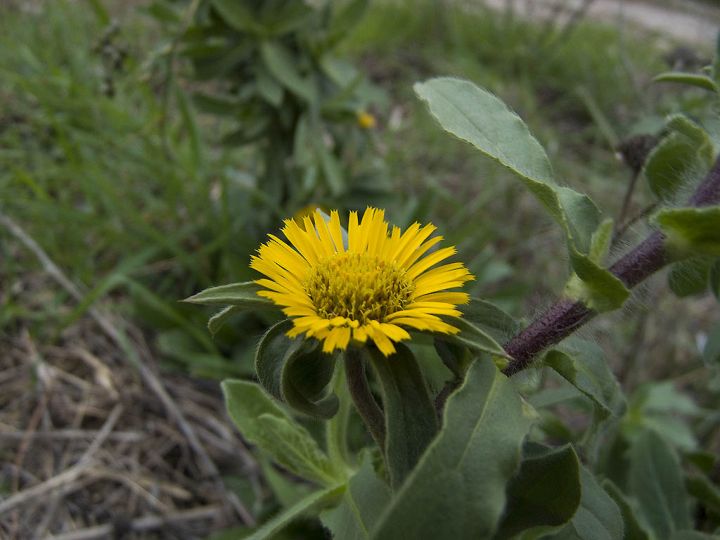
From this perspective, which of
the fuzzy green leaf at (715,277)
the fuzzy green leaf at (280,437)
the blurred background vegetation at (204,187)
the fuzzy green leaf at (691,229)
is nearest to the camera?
the fuzzy green leaf at (691,229)

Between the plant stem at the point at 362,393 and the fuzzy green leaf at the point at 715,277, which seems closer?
the plant stem at the point at 362,393

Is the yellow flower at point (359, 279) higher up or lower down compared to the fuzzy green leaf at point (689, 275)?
higher up

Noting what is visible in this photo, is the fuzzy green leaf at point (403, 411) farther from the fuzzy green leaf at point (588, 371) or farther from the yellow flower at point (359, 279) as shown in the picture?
the fuzzy green leaf at point (588, 371)

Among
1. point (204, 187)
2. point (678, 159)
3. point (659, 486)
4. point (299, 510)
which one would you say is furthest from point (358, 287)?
point (204, 187)

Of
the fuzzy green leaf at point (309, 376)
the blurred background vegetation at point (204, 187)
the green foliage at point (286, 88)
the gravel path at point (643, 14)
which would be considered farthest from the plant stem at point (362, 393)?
the gravel path at point (643, 14)

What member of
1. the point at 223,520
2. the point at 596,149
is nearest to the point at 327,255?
the point at 223,520

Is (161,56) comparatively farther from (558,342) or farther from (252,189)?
(558,342)
